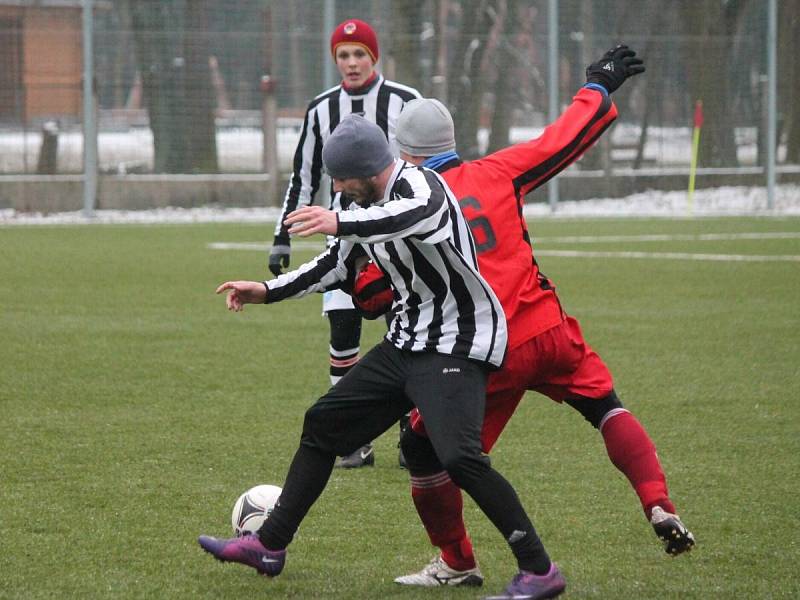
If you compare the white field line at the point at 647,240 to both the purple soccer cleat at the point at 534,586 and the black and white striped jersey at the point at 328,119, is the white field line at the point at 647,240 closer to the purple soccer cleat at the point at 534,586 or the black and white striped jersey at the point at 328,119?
the black and white striped jersey at the point at 328,119

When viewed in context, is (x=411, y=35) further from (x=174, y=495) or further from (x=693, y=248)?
(x=174, y=495)

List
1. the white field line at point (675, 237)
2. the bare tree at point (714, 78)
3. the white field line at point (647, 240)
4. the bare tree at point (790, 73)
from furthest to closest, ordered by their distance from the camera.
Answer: the bare tree at point (790, 73)
the bare tree at point (714, 78)
the white field line at point (675, 237)
the white field line at point (647, 240)

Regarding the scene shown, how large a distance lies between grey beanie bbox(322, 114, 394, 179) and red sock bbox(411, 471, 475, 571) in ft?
3.48

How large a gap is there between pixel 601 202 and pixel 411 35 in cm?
430

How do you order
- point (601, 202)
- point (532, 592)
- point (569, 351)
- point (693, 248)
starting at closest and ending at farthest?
1. point (532, 592)
2. point (569, 351)
3. point (693, 248)
4. point (601, 202)

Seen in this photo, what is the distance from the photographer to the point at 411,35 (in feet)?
76.6

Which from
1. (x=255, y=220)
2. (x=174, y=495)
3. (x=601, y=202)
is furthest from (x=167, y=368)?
(x=601, y=202)

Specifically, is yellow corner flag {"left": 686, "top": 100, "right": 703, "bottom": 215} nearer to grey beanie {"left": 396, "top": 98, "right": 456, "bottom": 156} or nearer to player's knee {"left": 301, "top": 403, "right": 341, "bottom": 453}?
grey beanie {"left": 396, "top": 98, "right": 456, "bottom": 156}

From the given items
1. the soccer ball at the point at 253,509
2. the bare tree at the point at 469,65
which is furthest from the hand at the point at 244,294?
the bare tree at the point at 469,65

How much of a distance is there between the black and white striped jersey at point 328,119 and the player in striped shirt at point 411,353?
8.20 feet

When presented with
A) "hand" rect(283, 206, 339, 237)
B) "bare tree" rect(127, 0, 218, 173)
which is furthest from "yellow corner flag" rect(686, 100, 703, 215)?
"hand" rect(283, 206, 339, 237)

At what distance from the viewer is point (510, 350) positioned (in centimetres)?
460

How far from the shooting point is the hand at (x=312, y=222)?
13.2 ft

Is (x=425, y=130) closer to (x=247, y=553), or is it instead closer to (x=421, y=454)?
(x=421, y=454)
